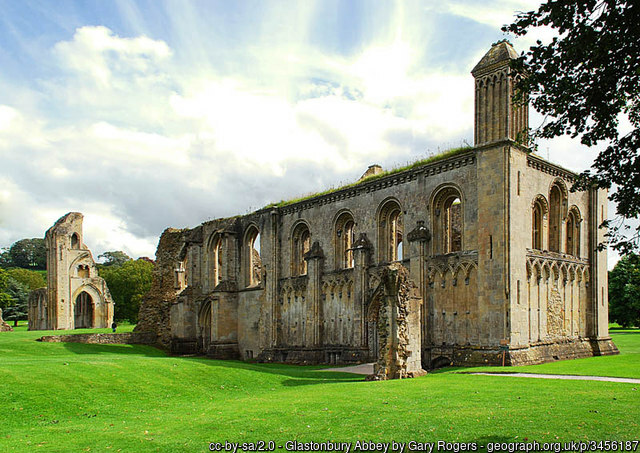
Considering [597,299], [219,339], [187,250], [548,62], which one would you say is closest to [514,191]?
[597,299]

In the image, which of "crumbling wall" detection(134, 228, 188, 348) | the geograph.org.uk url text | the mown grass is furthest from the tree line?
the geograph.org.uk url text

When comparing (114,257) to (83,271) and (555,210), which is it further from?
(555,210)

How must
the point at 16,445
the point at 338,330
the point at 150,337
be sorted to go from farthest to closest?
1. the point at 150,337
2. the point at 338,330
3. the point at 16,445

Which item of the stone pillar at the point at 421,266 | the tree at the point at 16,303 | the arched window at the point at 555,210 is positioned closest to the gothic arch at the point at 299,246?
the stone pillar at the point at 421,266

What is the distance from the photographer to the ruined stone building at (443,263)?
21.2m

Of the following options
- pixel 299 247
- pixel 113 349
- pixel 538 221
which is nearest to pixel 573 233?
pixel 538 221

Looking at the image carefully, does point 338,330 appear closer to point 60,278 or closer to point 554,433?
point 554,433

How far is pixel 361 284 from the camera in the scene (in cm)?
2636

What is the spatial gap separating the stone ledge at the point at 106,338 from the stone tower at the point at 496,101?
24.9 m

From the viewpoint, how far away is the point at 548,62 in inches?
346

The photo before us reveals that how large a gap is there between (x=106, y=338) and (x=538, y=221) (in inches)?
1007

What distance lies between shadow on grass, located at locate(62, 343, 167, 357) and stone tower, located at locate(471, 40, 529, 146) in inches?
850

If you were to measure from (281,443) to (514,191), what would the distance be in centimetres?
1526

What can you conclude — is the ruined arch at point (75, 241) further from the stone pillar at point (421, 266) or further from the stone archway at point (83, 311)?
the stone pillar at point (421, 266)
